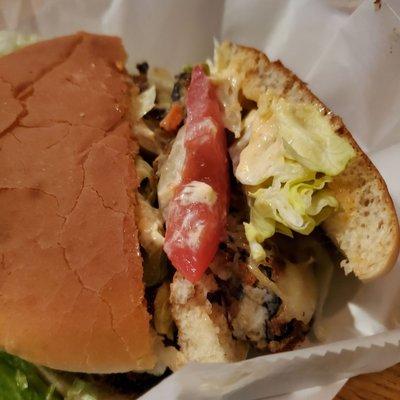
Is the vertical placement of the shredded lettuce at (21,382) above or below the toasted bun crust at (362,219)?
below

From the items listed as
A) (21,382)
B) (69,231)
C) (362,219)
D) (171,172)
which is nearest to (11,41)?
(171,172)

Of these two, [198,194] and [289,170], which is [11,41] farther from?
[289,170]

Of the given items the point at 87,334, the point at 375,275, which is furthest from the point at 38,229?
the point at 375,275

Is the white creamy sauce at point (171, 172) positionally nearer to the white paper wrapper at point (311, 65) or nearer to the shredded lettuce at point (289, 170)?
the shredded lettuce at point (289, 170)

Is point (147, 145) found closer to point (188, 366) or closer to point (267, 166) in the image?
point (267, 166)

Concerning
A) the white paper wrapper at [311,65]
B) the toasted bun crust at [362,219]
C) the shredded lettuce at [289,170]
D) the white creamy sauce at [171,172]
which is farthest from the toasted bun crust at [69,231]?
the toasted bun crust at [362,219]

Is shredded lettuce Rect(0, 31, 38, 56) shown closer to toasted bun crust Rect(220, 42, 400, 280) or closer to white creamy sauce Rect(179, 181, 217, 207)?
white creamy sauce Rect(179, 181, 217, 207)
